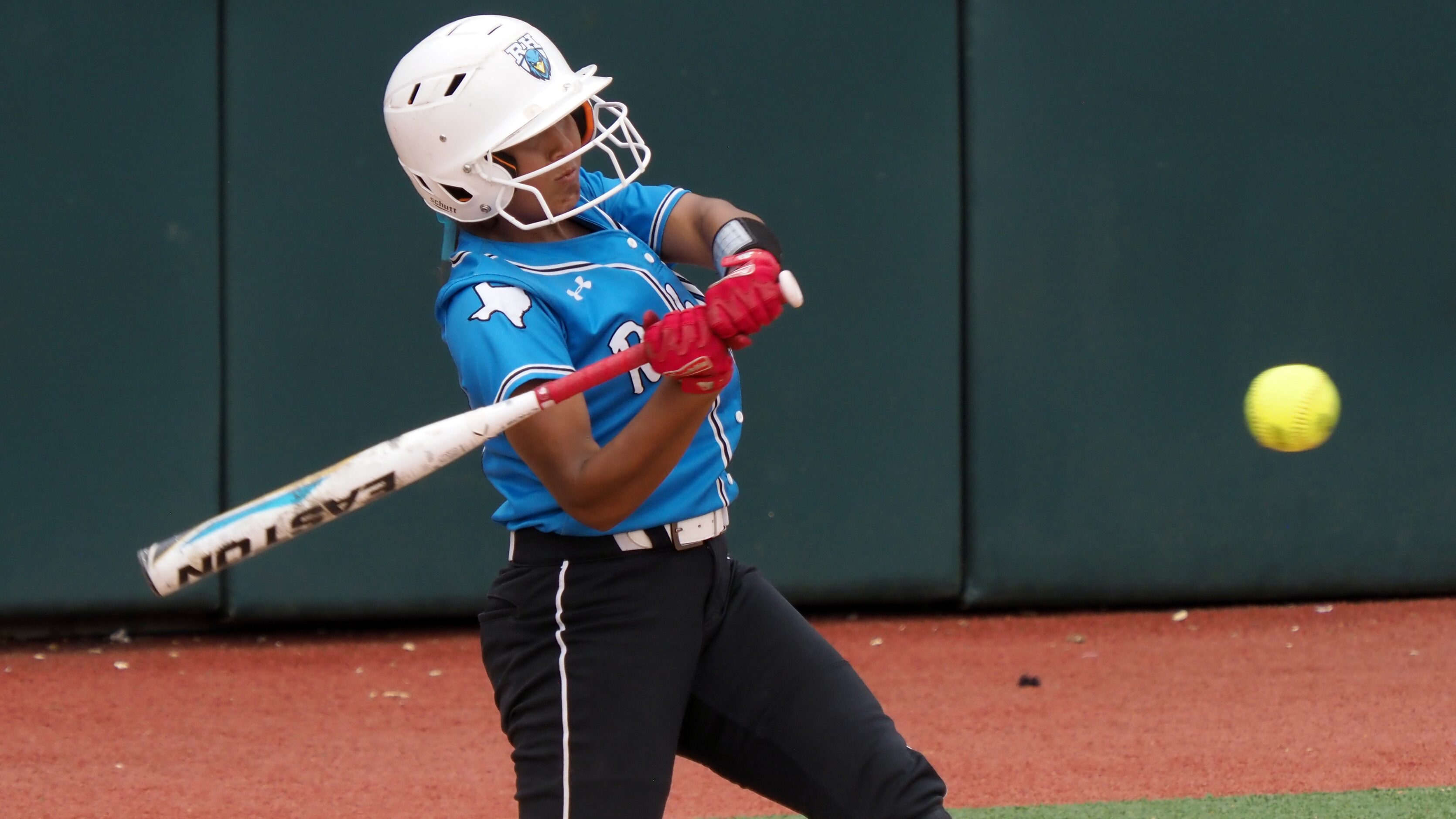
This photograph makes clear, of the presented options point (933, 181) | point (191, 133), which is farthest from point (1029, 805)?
point (191, 133)

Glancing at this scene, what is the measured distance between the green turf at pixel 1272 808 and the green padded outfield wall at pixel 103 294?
2.61 meters

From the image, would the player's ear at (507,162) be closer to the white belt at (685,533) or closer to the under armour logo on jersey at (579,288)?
the under armour logo on jersey at (579,288)

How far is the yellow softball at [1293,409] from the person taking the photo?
3174 millimetres

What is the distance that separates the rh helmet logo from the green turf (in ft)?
6.44

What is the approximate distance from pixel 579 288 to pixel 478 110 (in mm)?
283

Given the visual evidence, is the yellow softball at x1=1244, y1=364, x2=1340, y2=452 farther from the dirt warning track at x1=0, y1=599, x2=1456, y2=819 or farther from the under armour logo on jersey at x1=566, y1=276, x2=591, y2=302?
the under armour logo on jersey at x1=566, y1=276, x2=591, y2=302

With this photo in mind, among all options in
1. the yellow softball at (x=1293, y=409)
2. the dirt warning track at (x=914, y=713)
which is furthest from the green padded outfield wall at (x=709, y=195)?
the yellow softball at (x=1293, y=409)

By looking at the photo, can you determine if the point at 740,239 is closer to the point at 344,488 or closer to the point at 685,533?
the point at 685,533

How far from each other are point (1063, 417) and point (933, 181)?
0.93 meters

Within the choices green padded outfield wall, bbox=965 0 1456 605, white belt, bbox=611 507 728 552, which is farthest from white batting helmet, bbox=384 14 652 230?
green padded outfield wall, bbox=965 0 1456 605

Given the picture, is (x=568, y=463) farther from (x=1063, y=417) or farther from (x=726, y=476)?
(x=1063, y=417)

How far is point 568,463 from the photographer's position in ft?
6.51

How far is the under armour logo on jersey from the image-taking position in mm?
2168

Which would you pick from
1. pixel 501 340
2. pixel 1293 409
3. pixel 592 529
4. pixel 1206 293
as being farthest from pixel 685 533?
pixel 1206 293
